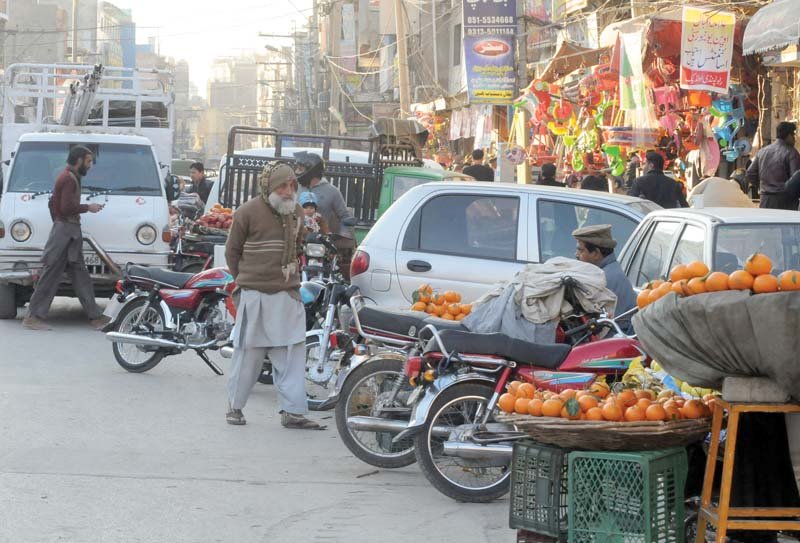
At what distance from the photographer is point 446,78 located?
5012cm

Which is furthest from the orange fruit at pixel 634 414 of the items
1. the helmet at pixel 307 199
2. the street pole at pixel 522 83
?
the street pole at pixel 522 83

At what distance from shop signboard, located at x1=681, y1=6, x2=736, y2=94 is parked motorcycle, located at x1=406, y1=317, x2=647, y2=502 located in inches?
350

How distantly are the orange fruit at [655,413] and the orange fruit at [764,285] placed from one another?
2.31 feet

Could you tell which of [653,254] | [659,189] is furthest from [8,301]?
[653,254]

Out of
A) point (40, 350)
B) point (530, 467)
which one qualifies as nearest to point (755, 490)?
point (530, 467)

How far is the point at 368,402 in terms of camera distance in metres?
7.83

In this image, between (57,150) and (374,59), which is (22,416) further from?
(374,59)

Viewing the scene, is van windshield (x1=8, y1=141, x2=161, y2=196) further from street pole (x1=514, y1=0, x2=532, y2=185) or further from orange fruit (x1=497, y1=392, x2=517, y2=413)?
orange fruit (x1=497, y1=392, x2=517, y2=413)

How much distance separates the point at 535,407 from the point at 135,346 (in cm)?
→ 667

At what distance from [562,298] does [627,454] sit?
255 centimetres

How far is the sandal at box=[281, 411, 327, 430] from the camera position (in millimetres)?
9166

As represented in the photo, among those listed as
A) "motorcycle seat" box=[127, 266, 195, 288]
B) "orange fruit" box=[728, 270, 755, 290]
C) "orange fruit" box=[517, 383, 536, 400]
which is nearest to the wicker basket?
"orange fruit" box=[517, 383, 536, 400]

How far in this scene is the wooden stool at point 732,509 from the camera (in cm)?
501

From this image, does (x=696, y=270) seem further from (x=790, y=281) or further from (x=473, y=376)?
(x=473, y=376)
